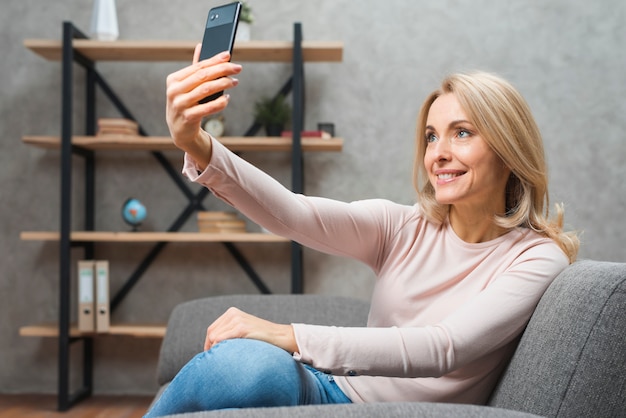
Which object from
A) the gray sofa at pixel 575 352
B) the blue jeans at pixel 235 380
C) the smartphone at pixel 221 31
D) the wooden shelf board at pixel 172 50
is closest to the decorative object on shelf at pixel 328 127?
the wooden shelf board at pixel 172 50

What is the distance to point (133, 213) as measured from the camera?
10.3ft

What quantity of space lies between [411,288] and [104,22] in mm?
2355

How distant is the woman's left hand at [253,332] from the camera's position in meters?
1.06

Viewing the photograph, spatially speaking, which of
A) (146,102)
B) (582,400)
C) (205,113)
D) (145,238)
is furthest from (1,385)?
(582,400)

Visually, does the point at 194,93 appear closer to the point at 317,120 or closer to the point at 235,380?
the point at 235,380

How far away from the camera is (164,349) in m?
1.92

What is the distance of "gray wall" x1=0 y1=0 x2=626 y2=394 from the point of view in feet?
10.8

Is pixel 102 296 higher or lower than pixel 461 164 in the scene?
lower

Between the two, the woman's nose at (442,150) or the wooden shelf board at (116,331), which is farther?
the wooden shelf board at (116,331)

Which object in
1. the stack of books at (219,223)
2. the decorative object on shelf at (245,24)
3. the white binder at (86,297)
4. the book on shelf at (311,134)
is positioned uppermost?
the decorative object on shelf at (245,24)

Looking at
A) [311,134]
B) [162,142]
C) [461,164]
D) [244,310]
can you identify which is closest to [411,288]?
[461,164]

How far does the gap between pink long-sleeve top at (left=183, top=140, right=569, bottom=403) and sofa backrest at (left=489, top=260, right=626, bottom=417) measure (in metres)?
0.09

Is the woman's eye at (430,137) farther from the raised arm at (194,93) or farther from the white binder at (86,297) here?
the white binder at (86,297)

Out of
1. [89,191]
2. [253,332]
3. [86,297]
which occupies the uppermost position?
[89,191]
